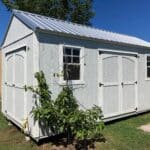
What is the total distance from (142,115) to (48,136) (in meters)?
4.81

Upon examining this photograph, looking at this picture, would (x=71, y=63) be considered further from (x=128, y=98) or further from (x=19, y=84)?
(x=128, y=98)

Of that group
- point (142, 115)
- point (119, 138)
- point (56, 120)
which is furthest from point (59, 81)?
point (142, 115)

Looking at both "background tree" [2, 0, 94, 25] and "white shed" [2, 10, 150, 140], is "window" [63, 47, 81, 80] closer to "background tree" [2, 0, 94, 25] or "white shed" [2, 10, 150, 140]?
"white shed" [2, 10, 150, 140]

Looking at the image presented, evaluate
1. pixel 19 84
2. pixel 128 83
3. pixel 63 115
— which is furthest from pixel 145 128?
pixel 19 84

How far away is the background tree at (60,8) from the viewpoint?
831 inches

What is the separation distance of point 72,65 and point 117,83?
2341 mm

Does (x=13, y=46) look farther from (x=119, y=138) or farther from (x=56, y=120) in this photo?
(x=119, y=138)

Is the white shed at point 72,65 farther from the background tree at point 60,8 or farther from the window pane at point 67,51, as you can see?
the background tree at point 60,8

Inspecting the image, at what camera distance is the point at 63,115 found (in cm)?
573

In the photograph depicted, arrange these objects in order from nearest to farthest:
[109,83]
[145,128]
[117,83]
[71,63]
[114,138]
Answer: [114,138] < [71,63] < [145,128] < [109,83] < [117,83]

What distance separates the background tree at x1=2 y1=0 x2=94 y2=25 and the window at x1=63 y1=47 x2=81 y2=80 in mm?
15502

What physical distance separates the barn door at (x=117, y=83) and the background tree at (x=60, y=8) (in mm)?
14391

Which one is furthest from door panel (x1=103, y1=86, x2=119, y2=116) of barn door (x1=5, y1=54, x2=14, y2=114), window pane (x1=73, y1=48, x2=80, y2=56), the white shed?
barn door (x1=5, y1=54, x2=14, y2=114)

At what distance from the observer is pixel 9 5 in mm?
21672
